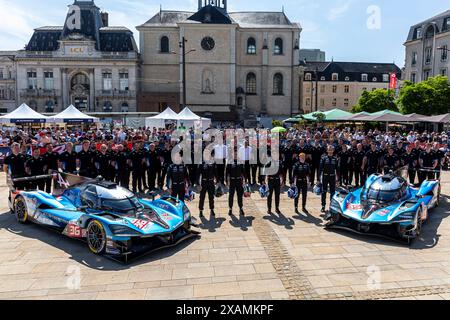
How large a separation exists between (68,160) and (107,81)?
44.9 meters

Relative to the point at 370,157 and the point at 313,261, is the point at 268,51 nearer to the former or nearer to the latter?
the point at 370,157

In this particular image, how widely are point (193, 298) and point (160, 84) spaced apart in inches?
2117

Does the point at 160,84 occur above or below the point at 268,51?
below

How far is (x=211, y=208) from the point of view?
11477 millimetres

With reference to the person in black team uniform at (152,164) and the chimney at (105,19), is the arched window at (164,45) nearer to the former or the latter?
the chimney at (105,19)

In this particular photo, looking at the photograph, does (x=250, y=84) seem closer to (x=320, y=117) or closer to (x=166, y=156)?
(x=320, y=117)

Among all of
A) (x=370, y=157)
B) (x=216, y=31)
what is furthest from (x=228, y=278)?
(x=216, y=31)

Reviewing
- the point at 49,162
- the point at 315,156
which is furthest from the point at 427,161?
the point at 49,162

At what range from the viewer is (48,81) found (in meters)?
54.4

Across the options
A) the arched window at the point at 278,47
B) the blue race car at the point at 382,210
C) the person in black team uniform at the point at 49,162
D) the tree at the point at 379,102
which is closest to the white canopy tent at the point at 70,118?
the person in black team uniform at the point at 49,162

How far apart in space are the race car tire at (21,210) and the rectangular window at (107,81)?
1848 inches

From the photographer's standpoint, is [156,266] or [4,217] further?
[4,217]

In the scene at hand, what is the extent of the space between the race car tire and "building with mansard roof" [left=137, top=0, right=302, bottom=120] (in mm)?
45291

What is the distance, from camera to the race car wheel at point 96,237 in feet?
26.0
